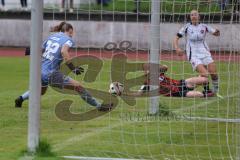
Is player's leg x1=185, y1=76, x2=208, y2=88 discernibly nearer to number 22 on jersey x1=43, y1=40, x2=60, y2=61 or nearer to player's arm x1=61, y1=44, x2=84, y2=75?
number 22 on jersey x1=43, y1=40, x2=60, y2=61

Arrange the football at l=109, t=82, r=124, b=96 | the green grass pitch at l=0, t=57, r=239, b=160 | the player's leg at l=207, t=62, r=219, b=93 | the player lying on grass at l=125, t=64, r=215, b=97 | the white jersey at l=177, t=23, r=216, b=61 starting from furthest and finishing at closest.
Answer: the white jersey at l=177, t=23, r=216, b=61 < the player's leg at l=207, t=62, r=219, b=93 < the football at l=109, t=82, r=124, b=96 < the player lying on grass at l=125, t=64, r=215, b=97 < the green grass pitch at l=0, t=57, r=239, b=160

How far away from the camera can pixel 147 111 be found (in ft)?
39.5

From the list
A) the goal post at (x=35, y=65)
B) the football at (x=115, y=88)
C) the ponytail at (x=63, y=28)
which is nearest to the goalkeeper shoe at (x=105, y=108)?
the football at (x=115, y=88)

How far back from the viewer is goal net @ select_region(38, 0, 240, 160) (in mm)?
9227

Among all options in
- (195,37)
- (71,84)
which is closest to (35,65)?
(71,84)

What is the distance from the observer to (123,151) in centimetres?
902

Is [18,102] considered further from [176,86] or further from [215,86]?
[215,86]

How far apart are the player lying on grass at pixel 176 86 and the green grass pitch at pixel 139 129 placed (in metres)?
0.14

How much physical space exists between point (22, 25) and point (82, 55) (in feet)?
60.9

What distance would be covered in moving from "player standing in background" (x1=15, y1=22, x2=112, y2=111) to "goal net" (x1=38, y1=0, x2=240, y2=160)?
20 centimetres

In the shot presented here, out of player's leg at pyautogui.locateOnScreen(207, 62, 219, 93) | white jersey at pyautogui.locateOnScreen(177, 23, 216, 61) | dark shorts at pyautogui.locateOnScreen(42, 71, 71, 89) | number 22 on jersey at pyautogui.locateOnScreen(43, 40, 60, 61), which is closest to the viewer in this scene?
dark shorts at pyautogui.locateOnScreen(42, 71, 71, 89)

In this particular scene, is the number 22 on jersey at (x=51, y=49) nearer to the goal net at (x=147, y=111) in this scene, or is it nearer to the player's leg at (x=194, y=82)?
the goal net at (x=147, y=111)

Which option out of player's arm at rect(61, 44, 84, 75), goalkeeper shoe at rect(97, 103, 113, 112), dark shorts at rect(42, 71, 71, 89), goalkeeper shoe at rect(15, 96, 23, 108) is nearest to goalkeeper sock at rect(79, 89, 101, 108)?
goalkeeper shoe at rect(97, 103, 113, 112)

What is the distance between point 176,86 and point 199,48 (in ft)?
6.46
